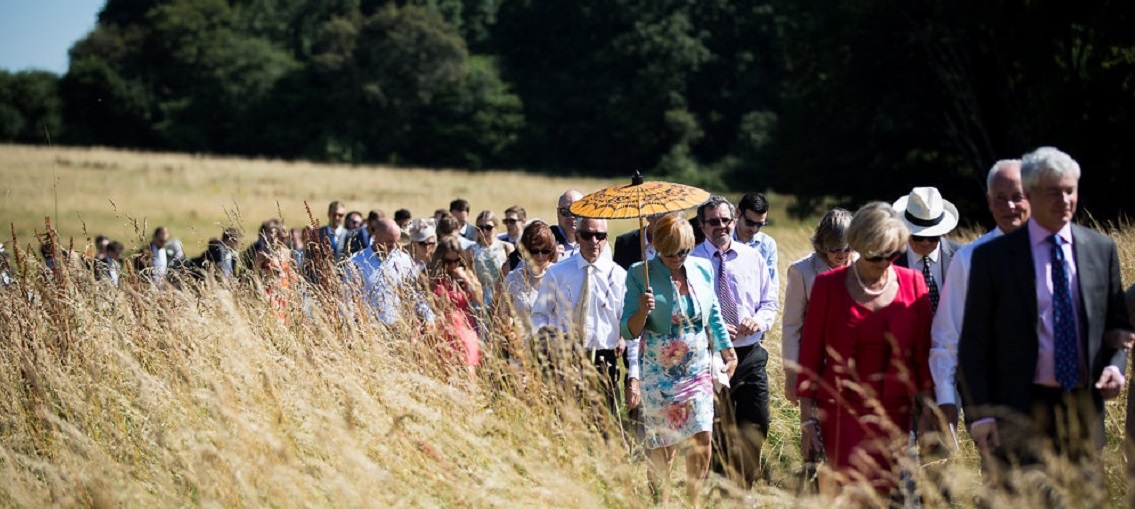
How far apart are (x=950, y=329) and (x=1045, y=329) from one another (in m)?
0.43

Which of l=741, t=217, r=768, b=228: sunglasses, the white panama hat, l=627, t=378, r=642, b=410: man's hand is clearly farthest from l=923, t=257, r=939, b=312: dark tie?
l=741, t=217, r=768, b=228: sunglasses

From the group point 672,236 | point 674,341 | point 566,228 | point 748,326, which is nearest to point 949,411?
point 674,341

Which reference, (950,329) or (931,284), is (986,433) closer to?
(950,329)

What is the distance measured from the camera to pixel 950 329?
4.65 meters

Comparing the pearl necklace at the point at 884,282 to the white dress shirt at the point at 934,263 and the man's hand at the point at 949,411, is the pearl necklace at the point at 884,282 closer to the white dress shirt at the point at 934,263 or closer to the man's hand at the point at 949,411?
the man's hand at the point at 949,411

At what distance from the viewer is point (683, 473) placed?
236 inches

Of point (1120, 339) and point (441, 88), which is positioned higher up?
point (441, 88)

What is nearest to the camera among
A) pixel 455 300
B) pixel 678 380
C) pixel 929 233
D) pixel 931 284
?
pixel 929 233

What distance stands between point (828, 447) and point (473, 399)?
5.86ft

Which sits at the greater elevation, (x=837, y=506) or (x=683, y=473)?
(x=837, y=506)

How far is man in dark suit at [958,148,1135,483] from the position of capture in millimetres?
4230

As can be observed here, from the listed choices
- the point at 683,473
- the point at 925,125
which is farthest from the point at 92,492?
the point at 925,125

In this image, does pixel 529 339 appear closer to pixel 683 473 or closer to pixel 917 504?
pixel 683 473

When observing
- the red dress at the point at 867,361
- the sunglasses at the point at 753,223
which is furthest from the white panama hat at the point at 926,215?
the sunglasses at the point at 753,223
